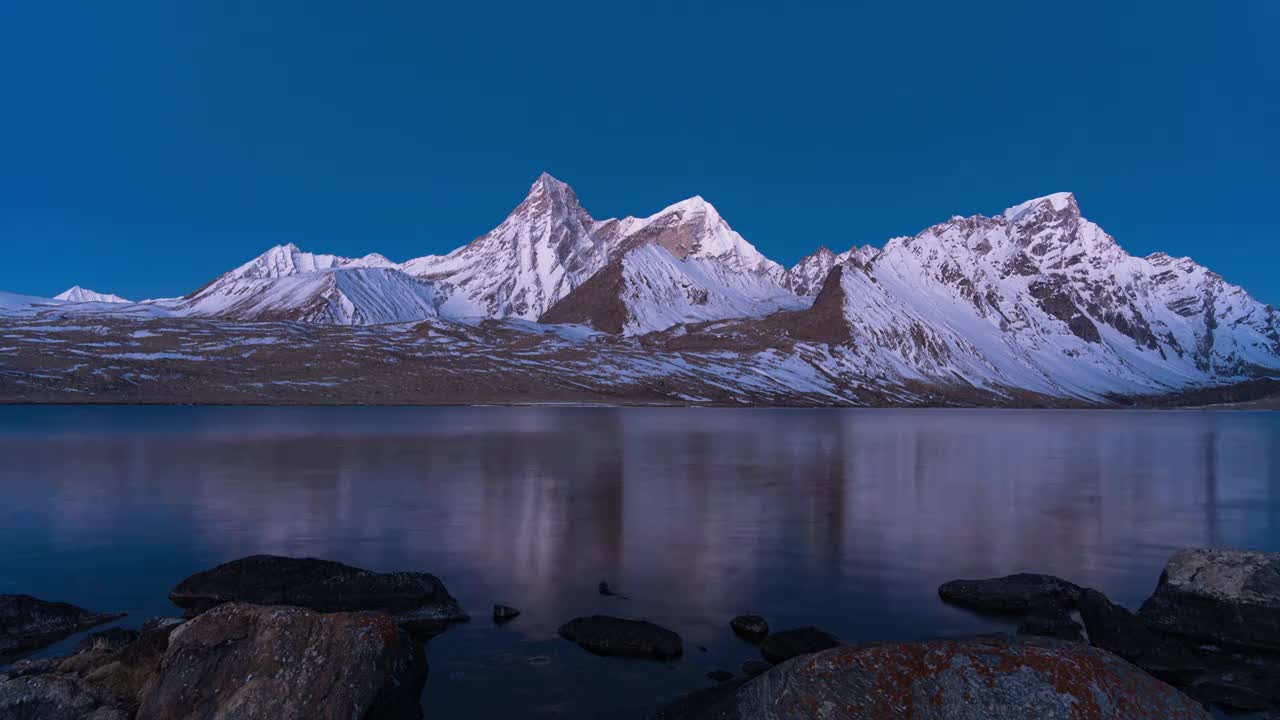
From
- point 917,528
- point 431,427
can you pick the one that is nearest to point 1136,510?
point 917,528

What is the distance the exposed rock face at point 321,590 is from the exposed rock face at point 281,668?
6503 millimetres

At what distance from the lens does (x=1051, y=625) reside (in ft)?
69.9

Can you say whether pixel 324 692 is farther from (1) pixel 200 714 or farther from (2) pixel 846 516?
(2) pixel 846 516

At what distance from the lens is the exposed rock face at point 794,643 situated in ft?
62.3

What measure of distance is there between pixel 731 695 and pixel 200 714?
28.5ft

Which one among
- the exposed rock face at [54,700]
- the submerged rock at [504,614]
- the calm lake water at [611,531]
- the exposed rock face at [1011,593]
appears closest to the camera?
the exposed rock face at [54,700]

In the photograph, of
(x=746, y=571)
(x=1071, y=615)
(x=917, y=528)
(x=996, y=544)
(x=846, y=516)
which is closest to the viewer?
(x=1071, y=615)

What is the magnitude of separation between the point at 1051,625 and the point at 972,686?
41.5ft

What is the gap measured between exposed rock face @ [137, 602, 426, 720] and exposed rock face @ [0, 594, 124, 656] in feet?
24.8

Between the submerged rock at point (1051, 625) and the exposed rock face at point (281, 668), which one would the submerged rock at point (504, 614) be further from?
the submerged rock at point (1051, 625)

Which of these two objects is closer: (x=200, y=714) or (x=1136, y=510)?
(x=200, y=714)

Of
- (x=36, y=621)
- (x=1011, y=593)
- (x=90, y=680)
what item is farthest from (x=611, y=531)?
(x=90, y=680)

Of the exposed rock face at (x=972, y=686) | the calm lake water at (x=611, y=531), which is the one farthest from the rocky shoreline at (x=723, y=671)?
the calm lake water at (x=611, y=531)

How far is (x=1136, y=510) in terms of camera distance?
4647 centimetres
